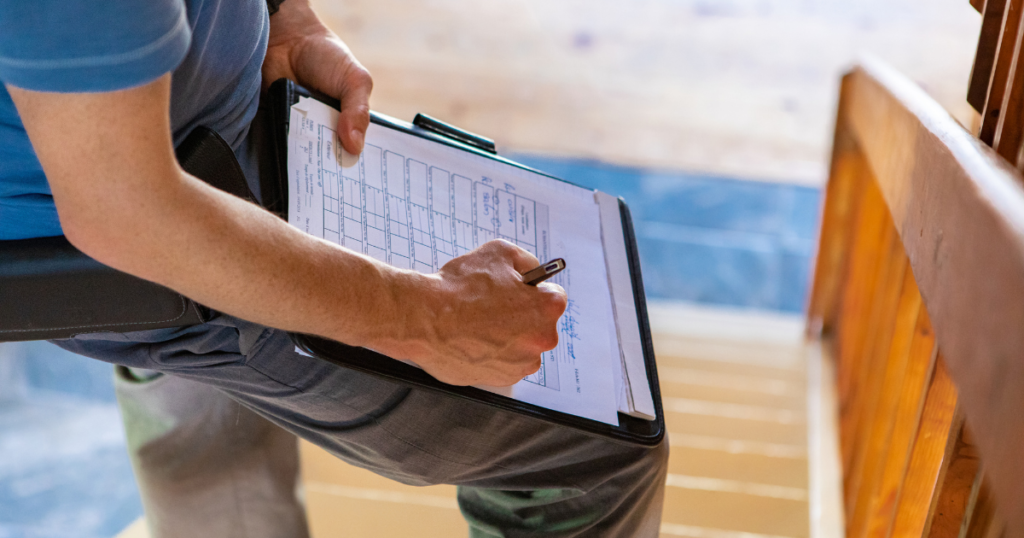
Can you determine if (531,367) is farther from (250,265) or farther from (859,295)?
(859,295)

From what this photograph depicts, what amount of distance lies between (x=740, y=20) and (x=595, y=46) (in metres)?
0.64

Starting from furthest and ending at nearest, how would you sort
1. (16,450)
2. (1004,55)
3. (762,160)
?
(762,160) < (16,450) < (1004,55)

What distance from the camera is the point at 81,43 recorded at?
0.47m

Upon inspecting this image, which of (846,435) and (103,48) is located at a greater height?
(103,48)

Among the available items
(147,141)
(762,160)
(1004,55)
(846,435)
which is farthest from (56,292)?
(762,160)

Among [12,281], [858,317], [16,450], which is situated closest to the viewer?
[12,281]

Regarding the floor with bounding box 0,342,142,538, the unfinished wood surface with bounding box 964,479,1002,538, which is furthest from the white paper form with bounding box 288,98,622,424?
the floor with bounding box 0,342,142,538

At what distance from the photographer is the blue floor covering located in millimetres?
1794

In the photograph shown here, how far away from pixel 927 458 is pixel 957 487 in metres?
0.16

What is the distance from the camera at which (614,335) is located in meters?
0.80

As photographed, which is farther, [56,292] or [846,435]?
[846,435]

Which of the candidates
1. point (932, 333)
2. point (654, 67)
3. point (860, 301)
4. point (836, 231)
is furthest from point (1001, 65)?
point (654, 67)

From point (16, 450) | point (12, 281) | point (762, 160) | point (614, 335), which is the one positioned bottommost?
point (16, 450)

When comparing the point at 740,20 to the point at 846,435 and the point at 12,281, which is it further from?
the point at 12,281
